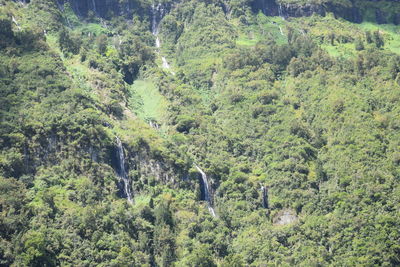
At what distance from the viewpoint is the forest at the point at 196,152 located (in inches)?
4496

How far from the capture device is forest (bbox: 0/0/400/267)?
11419 cm

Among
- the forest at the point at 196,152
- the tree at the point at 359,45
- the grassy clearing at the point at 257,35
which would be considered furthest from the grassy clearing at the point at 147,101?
the tree at the point at 359,45

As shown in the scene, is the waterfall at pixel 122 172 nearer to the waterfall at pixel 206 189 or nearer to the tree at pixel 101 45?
the waterfall at pixel 206 189

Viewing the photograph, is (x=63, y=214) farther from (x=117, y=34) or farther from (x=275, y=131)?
(x=117, y=34)

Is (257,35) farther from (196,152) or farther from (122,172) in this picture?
(122,172)

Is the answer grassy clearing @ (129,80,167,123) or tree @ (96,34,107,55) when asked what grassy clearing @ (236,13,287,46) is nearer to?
grassy clearing @ (129,80,167,123)

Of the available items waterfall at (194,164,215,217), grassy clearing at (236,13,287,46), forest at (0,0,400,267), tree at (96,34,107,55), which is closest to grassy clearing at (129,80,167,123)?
forest at (0,0,400,267)

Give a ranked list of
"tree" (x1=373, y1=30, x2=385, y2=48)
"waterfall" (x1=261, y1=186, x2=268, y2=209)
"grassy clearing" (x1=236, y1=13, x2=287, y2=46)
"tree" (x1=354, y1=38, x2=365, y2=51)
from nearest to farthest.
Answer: "waterfall" (x1=261, y1=186, x2=268, y2=209) → "tree" (x1=354, y1=38, x2=365, y2=51) → "tree" (x1=373, y1=30, x2=385, y2=48) → "grassy clearing" (x1=236, y1=13, x2=287, y2=46)

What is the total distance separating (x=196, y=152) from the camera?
140500mm

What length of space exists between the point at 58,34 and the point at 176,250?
78.3m

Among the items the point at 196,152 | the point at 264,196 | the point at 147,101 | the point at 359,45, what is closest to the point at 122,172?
the point at 196,152

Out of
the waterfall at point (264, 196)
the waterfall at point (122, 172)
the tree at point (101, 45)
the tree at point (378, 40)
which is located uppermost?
the tree at point (101, 45)

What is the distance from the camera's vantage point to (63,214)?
112 m

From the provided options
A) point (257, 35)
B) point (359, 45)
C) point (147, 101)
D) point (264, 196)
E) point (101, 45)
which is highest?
point (101, 45)
